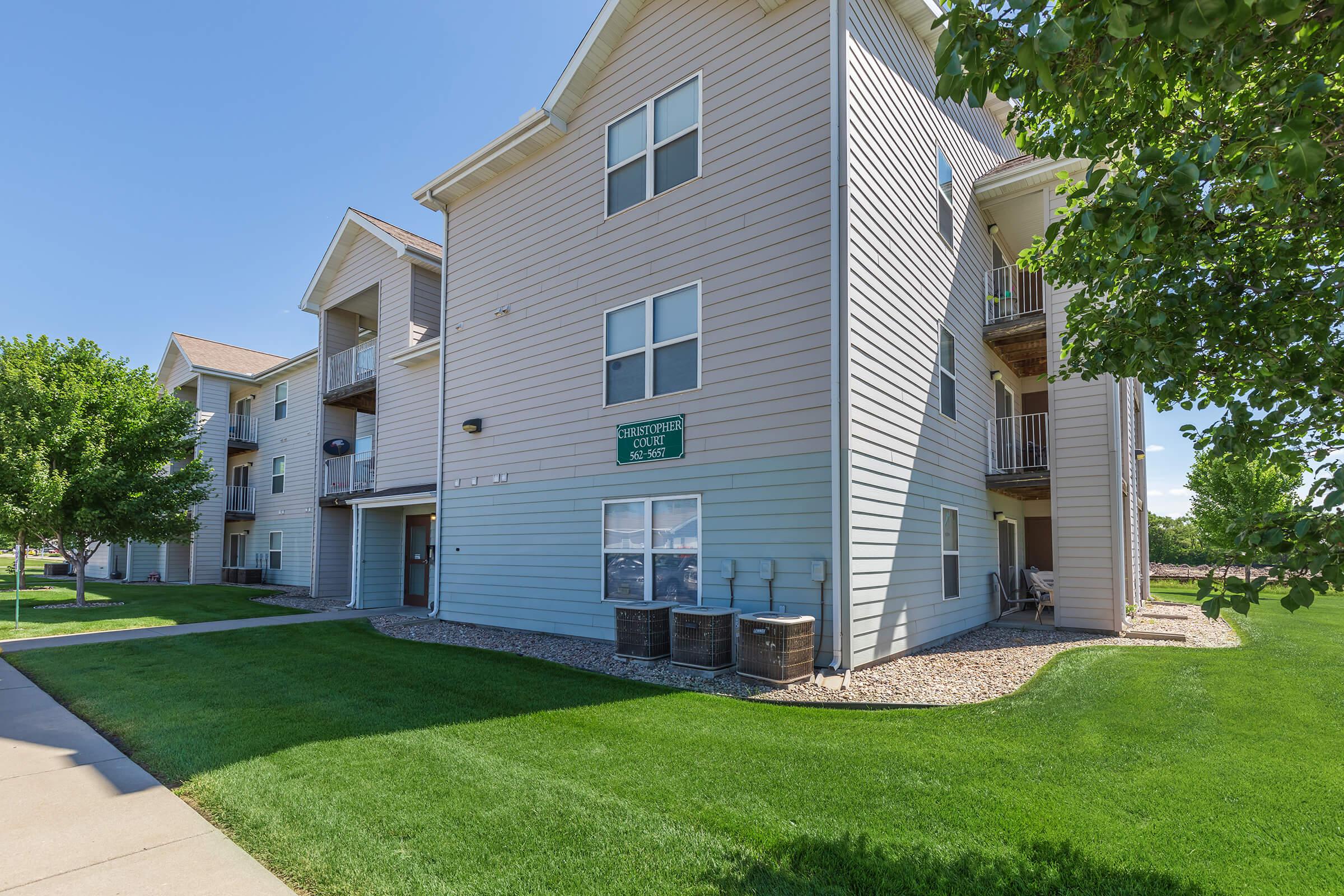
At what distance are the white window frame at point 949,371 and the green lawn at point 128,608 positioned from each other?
43.7ft

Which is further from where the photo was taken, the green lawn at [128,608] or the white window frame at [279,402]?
the white window frame at [279,402]

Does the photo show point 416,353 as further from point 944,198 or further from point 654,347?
point 944,198

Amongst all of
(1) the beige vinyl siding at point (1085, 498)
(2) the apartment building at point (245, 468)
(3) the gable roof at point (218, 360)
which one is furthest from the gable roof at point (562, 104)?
(3) the gable roof at point (218, 360)

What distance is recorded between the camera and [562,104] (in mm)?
11023

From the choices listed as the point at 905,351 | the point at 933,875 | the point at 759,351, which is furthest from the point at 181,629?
the point at 933,875

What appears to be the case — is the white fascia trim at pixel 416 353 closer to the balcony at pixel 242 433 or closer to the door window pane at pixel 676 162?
the door window pane at pixel 676 162

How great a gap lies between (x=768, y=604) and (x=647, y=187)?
6114 millimetres

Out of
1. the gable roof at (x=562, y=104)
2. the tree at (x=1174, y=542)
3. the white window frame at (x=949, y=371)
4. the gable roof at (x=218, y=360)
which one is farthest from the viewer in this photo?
the tree at (x=1174, y=542)

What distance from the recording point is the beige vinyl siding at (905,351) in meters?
8.07

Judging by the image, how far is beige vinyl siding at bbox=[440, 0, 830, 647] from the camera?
8.08 meters

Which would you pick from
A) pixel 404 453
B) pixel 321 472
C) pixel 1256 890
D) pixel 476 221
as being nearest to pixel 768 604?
pixel 1256 890

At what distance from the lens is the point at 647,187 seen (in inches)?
388

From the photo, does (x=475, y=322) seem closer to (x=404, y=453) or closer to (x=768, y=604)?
(x=404, y=453)

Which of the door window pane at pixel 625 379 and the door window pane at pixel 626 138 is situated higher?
the door window pane at pixel 626 138
